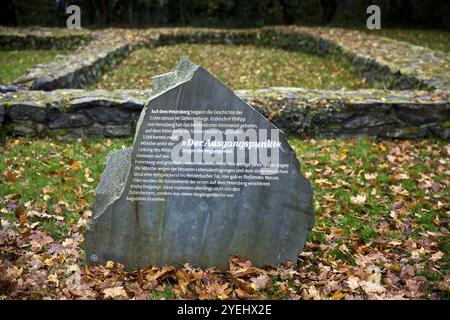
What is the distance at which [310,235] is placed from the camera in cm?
495

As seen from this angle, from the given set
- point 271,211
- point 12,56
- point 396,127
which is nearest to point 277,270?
point 271,211

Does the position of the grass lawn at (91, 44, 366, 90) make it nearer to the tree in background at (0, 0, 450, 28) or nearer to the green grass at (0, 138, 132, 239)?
the green grass at (0, 138, 132, 239)

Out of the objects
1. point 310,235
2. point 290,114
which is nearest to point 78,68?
point 290,114

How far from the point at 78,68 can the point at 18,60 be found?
4811 mm

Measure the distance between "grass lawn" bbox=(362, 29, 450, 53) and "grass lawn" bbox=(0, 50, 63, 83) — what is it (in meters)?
13.3

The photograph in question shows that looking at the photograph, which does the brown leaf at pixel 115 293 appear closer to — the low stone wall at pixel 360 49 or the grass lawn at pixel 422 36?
the low stone wall at pixel 360 49

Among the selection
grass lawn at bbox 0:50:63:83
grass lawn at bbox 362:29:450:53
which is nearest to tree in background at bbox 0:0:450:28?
grass lawn at bbox 362:29:450:53

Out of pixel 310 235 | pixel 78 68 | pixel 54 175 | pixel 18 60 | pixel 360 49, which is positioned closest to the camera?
pixel 310 235

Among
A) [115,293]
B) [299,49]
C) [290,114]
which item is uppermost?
[299,49]

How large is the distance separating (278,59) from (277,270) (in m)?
12.4

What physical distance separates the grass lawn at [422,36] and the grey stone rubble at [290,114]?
10512 mm

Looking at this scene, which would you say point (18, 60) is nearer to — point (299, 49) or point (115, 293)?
point (299, 49)

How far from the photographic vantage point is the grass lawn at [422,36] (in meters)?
17.9
